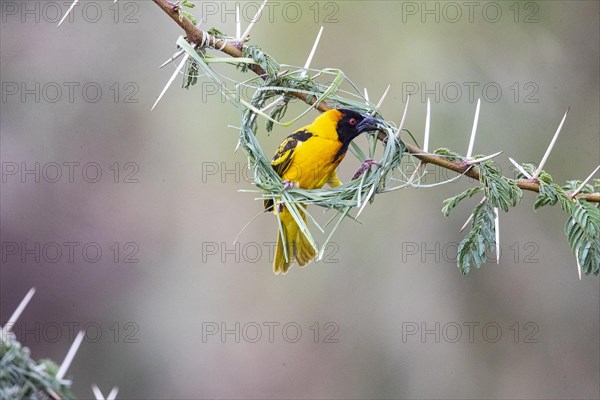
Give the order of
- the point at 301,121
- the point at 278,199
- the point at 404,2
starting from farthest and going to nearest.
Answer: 1. the point at 404,2
2. the point at 301,121
3. the point at 278,199

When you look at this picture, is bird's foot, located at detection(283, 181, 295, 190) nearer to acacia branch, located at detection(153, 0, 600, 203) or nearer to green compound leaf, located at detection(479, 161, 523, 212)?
acacia branch, located at detection(153, 0, 600, 203)

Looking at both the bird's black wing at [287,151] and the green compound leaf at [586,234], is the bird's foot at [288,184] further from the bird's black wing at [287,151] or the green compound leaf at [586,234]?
the green compound leaf at [586,234]

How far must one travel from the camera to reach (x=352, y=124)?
293cm

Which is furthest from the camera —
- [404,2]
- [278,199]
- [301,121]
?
[404,2]

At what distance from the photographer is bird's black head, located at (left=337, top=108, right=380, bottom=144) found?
2795mm

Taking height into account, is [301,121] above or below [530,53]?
below

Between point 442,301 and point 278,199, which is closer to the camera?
point 278,199

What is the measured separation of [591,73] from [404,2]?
1589 millimetres

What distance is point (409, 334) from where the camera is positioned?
6.04 meters

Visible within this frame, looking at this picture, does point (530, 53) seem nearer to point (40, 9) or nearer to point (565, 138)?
point (565, 138)

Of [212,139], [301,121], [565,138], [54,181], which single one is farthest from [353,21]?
[54,181]
